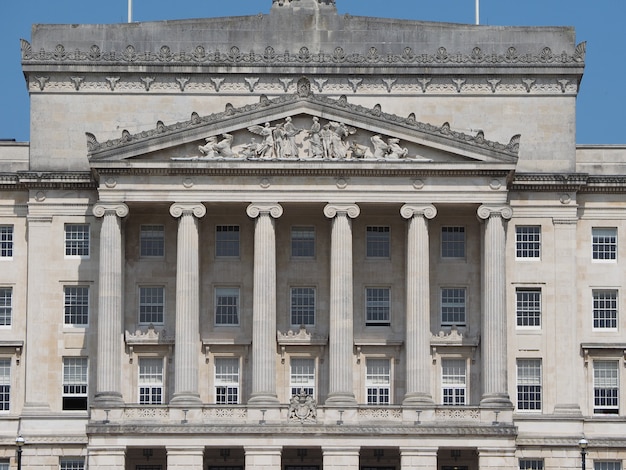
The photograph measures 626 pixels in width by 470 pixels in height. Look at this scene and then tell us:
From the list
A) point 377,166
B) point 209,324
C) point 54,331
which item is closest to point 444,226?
point 377,166

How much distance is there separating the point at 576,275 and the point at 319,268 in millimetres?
15438

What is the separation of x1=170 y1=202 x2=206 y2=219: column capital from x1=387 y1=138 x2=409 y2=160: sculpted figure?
1109 centimetres

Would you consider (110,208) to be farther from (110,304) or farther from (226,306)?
(226,306)

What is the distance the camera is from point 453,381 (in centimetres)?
12094

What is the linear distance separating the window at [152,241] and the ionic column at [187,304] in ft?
10.6

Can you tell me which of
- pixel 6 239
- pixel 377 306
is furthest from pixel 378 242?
pixel 6 239

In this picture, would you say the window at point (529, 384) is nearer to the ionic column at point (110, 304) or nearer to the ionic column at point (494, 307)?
the ionic column at point (494, 307)

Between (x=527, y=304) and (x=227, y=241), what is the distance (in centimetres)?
1808

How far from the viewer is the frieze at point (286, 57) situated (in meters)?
126

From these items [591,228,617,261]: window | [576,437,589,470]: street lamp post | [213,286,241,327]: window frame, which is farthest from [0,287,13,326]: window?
[576,437,589,470]: street lamp post

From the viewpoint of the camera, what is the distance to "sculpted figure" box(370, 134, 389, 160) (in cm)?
11869

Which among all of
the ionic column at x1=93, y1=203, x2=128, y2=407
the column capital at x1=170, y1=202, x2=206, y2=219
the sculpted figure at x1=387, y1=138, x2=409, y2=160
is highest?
the sculpted figure at x1=387, y1=138, x2=409, y2=160

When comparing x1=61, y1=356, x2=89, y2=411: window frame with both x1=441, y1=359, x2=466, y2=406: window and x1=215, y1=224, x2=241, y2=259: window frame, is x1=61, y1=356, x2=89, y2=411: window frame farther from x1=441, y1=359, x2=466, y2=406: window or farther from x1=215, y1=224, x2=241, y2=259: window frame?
x1=441, y1=359, x2=466, y2=406: window

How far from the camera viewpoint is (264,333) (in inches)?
4641
